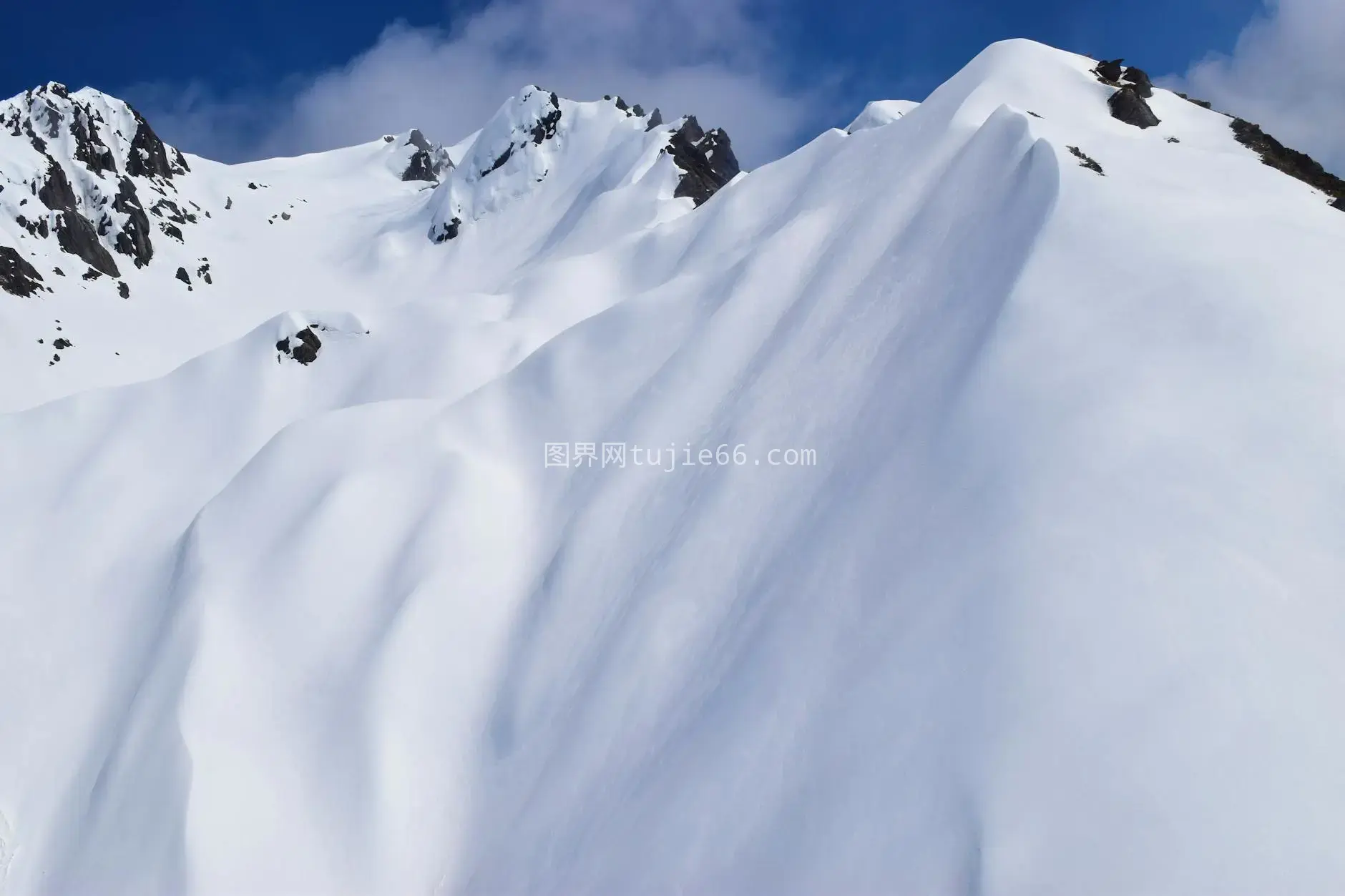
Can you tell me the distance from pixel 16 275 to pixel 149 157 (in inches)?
1458

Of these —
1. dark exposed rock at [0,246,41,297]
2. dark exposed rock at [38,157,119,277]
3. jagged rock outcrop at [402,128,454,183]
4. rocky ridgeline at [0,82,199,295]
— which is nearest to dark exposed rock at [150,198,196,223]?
rocky ridgeline at [0,82,199,295]

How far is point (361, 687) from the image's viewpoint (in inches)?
655

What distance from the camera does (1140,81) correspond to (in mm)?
29672

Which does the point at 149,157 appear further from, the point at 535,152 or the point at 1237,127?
the point at 1237,127

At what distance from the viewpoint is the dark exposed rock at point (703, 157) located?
62750mm

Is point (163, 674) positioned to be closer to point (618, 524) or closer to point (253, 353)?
point (618, 524)

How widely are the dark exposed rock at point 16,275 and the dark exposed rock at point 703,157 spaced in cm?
4625

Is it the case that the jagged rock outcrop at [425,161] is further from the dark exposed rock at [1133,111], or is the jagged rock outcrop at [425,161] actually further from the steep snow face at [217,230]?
the dark exposed rock at [1133,111]

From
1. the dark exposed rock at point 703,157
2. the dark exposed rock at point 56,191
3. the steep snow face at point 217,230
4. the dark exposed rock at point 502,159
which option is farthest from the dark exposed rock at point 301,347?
the dark exposed rock at point 502,159

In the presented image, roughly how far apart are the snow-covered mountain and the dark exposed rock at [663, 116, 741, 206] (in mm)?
32323

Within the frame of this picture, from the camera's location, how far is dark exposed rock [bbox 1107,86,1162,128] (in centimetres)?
2667

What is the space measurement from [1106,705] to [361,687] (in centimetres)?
1439

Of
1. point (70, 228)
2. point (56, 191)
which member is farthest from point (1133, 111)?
point (56, 191)

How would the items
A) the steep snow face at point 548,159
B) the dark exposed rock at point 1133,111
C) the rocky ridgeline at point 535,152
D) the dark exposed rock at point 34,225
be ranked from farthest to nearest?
the steep snow face at point 548,159
the rocky ridgeline at point 535,152
the dark exposed rock at point 34,225
the dark exposed rock at point 1133,111
